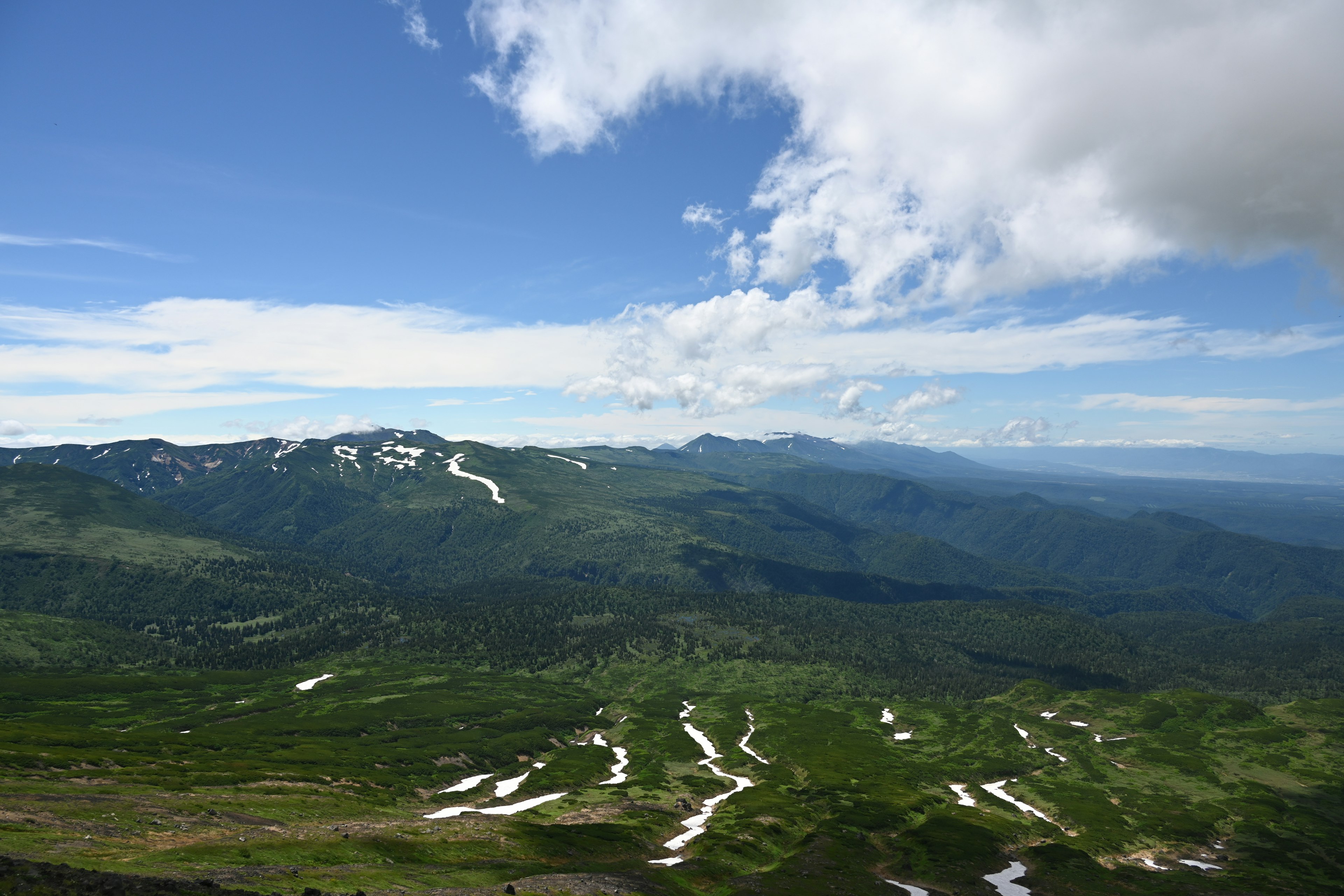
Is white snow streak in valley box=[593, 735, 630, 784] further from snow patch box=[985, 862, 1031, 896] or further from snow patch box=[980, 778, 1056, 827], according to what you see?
snow patch box=[980, 778, 1056, 827]

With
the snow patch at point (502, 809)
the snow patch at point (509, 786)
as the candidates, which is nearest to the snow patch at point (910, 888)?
the snow patch at point (502, 809)

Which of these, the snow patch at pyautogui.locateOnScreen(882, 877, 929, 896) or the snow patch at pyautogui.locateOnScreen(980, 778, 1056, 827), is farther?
the snow patch at pyautogui.locateOnScreen(980, 778, 1056, 827)

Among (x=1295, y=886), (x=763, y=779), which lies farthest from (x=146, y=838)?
(x=1295, y=886)

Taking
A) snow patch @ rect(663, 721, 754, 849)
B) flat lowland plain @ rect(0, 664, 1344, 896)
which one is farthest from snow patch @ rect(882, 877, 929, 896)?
snow patch @ rect(663, 721, 754, 849)

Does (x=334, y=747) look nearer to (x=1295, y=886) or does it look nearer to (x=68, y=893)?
(x=68, y=893)

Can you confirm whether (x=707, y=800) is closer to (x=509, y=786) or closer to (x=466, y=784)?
(x=509, y=786)

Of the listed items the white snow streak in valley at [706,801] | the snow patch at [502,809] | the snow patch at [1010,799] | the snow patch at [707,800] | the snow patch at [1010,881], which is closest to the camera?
the snow patch at [1010,881]

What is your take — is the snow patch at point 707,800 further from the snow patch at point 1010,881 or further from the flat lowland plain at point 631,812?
the snow patch at point 1010,881
